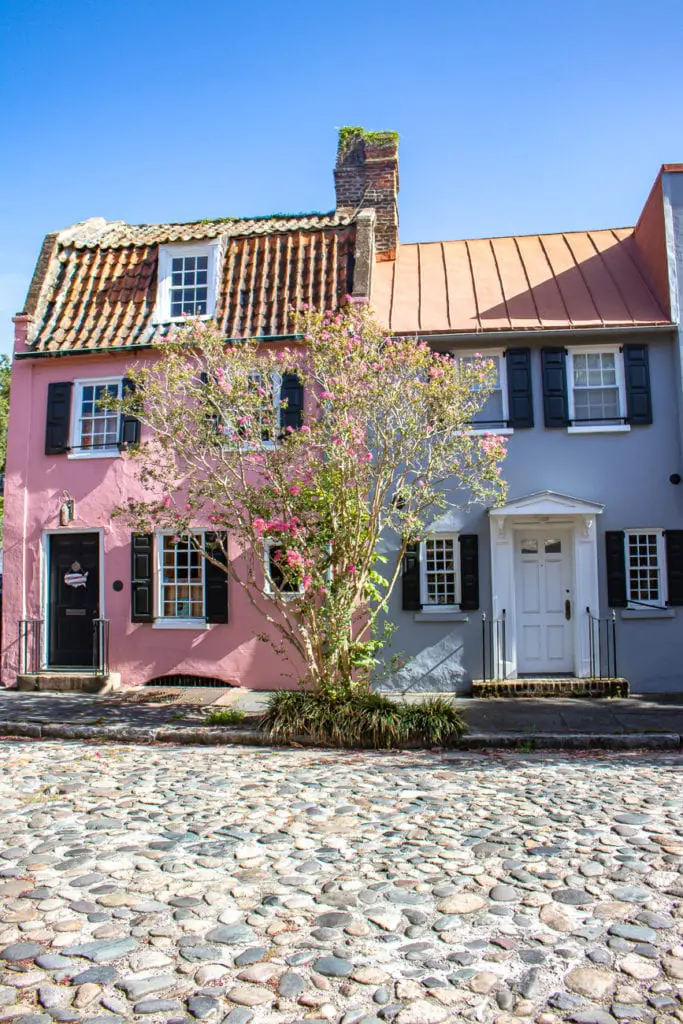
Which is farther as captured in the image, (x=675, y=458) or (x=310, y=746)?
(x=675, y=458)

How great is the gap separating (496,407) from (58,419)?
291 inches

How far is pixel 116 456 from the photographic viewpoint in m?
14.1

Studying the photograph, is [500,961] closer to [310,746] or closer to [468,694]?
Result: [310,746]

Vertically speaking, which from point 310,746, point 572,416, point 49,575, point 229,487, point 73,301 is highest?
point 73,301

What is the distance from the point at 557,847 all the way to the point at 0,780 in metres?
4.96

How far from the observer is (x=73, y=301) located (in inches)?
588

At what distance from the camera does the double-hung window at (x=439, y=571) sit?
522 inches

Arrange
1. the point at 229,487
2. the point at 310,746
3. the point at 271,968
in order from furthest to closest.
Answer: the point at 229,487
the point at 310,746
the point at 271,968

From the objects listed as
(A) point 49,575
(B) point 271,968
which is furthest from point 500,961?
(A) point 49,575

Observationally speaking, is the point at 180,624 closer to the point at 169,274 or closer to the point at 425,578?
the point at 425,578

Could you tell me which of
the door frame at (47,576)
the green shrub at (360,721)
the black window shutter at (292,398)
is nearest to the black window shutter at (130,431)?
the door frame at (47,576)

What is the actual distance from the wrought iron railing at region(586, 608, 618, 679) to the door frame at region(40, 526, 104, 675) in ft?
26.0

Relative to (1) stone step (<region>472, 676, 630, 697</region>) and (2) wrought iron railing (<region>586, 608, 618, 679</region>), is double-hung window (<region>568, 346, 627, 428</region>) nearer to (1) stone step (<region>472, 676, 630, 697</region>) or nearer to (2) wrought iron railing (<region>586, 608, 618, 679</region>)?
(2) wrought iron railing (<region>586, 608, 618, 679</region>)

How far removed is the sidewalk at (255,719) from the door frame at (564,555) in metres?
1.26
